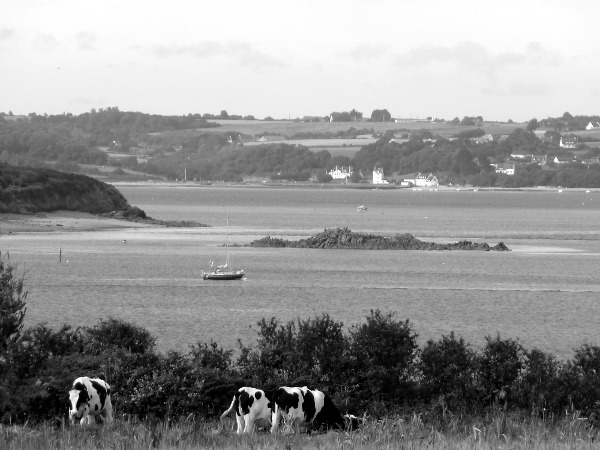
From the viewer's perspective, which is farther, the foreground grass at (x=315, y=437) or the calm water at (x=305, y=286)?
the calm water at (x=305, y=286)

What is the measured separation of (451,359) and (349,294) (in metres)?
32.0

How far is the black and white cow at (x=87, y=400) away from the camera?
679 inches

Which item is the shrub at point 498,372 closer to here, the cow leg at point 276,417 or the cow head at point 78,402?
the cow leg at point 276,417

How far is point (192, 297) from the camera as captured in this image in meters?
50.3

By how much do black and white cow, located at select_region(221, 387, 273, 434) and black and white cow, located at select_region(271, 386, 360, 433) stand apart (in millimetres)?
204

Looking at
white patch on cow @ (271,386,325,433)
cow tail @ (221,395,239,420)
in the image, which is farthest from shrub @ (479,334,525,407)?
cow tail @ (221,395,239,420)

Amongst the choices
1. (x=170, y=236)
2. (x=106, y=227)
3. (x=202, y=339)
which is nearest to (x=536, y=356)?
(x=202, y=339)

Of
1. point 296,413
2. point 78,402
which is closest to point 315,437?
point 296,413

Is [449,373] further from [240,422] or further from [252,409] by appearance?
Result: [240,422]

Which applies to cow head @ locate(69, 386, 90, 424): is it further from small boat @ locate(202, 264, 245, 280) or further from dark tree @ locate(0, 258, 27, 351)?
small boat @ locate(202, 264, 245, 280)

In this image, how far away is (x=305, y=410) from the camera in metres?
17.1

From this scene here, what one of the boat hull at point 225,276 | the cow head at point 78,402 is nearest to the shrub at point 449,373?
the cow head at point 78,402

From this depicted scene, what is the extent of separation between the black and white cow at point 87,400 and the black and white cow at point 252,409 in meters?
1.88

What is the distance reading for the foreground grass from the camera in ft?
50.4
